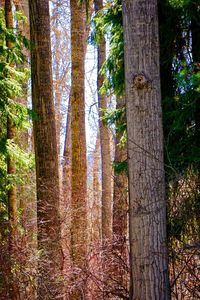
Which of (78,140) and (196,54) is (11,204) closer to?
(78,140)

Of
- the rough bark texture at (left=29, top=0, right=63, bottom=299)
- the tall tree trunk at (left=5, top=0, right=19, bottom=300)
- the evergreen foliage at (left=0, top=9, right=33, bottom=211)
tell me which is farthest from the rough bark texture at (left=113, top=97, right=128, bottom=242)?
the evergreen foliage at (left=0, top=9, right=33, bottom=211)

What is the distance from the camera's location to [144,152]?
475cm

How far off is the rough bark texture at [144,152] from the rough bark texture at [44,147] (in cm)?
243

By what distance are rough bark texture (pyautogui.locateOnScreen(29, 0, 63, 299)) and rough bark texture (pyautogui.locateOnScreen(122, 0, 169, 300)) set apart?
243 centimetres

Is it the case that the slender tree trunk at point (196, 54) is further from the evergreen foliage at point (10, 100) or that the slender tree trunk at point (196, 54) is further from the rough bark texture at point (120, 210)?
the evergreen foliage at point (10, 100)

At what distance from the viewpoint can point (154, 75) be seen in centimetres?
477

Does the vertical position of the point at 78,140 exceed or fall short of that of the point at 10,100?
it falls short

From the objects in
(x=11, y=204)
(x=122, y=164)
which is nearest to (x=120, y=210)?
(x=122, y=164)

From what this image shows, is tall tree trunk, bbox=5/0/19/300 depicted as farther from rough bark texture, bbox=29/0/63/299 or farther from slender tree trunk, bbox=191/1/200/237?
slender tree trunk, bbox=191/1/200/237

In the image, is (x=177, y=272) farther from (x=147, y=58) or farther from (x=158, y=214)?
(x=147, y=58)

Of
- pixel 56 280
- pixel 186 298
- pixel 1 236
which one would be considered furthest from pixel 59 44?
pixel 186 298

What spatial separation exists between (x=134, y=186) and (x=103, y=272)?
198 centimetres

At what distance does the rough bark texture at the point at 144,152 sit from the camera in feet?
15.2

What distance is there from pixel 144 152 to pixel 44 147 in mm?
2599
